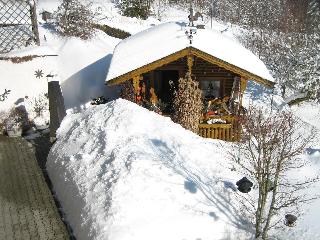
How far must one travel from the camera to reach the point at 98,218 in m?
10.6

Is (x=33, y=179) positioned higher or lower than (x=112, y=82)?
lower

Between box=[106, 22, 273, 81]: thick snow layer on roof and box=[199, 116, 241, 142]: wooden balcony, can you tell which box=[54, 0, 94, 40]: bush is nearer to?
box=[106, 22, 273, 81]: thick snow layer on roof

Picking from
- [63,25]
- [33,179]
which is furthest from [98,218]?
[63,25]

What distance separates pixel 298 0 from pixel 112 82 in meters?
37.6

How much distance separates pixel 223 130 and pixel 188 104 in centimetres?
181

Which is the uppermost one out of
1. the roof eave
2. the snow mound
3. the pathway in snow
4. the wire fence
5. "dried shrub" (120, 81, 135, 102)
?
the wire fence

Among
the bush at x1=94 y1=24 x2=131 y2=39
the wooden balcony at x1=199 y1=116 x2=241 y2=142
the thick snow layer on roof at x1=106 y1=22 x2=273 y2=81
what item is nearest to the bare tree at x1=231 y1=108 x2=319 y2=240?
the wooden balcony at x1=199 y1=116 x2=241 y2=142

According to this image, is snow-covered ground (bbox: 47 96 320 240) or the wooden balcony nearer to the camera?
snow-covered ground (bbox: 47 96 320 240)

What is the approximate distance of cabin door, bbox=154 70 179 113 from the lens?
19.0 m

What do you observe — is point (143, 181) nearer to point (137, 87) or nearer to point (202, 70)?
point (137, 87)

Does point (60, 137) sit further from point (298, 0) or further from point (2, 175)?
point (298, 0)

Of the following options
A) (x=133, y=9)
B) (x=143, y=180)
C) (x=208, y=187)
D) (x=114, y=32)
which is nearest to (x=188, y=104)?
(x=208, y=187)

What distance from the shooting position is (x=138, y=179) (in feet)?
37.8

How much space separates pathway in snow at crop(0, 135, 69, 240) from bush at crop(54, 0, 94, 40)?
8624 millimetres
